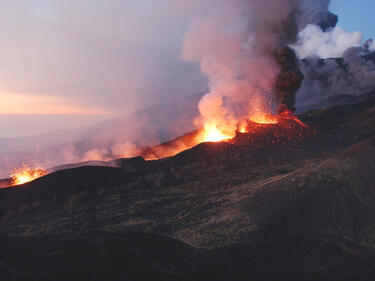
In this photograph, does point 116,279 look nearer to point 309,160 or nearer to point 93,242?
point 93,242

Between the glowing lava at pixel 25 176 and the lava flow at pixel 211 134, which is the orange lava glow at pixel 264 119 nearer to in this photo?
the lava flow at pixel 211 134

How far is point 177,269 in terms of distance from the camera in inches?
402

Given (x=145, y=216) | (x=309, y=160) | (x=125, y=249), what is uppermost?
(x=309, y=160)

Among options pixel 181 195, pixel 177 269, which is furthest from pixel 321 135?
pixel 177 269

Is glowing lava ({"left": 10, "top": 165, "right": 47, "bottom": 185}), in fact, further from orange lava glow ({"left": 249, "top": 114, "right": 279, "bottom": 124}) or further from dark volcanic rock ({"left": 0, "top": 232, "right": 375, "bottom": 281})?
orange lava glow ({"left": 249, "top": 114, "right": 279, "bottom": 124})

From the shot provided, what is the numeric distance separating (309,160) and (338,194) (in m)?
9.90

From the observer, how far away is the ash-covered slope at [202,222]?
10180 mm

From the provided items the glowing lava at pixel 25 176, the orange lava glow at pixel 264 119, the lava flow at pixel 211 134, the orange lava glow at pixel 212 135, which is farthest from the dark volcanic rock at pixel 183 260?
the orange lava glow at pixel 264 119

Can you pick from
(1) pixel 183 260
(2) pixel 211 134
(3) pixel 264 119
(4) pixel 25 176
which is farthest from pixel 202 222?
(3) pixel 264 119

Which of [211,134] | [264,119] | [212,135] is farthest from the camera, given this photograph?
[264,119]

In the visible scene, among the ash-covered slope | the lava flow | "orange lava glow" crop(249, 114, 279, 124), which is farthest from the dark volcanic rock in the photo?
"orange lava glow" crop(249, 114, 279, 124)

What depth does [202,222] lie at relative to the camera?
1346 centimetres

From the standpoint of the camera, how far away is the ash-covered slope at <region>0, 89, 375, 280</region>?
1018 cm

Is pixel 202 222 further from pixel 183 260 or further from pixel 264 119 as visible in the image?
pixel 264 119
